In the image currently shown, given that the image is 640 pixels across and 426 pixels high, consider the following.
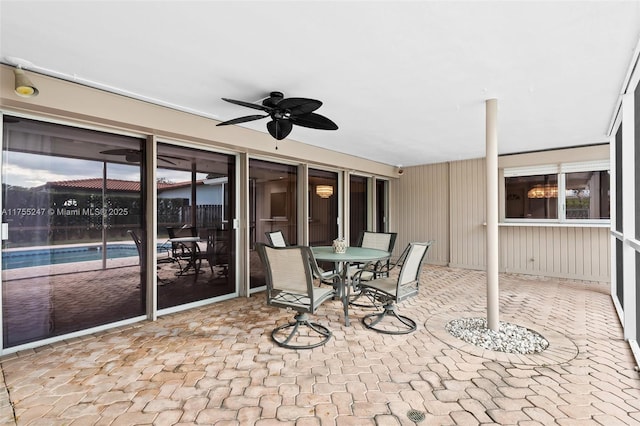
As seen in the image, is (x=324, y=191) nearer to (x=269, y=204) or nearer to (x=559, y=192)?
(x=269, y=204)

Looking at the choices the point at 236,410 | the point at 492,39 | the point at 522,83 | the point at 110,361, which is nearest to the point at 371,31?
the point at 492,39

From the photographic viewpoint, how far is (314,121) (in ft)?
10.00

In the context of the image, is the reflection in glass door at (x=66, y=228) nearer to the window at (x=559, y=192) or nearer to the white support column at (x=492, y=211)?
the white support column at (x=492, y=211)

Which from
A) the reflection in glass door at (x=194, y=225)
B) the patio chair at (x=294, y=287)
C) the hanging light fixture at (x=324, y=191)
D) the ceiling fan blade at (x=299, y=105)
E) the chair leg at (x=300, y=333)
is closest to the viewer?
the ceiling fan blade at (x=299, y=105)

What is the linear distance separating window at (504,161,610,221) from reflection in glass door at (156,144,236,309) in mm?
5978

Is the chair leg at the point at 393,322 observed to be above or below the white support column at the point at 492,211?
below

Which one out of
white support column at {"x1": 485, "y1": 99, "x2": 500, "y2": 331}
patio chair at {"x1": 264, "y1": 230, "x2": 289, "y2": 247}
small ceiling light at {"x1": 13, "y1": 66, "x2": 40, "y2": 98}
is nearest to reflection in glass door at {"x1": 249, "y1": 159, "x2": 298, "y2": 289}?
patio chair at {"x1": 264, "y1": 230, "x2": 289, "y2": 247}

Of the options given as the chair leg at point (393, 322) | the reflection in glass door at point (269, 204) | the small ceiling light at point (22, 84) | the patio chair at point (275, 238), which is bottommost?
the chair leg at point (393, 322)

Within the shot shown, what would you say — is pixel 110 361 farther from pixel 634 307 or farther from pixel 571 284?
pixel 571 284

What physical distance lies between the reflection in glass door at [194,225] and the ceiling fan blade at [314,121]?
191 cm

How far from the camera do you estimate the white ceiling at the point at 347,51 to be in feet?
6.25

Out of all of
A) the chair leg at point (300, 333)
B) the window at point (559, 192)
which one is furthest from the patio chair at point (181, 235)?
the window at point (559, 192)

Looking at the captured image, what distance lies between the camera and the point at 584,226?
5.65 meters

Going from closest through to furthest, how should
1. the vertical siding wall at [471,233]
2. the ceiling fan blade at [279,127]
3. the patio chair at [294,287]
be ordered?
the patio chair at [294,287]
the ceiling fan blade at [279,127]
the vertical siding wall at [471,233]
